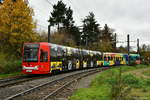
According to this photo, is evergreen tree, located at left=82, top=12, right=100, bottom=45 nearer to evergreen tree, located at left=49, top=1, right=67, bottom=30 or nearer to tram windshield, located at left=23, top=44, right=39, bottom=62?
evergreen tree, located at left=49, top=1, right=67, bottom=30

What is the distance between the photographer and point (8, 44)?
22.4 m

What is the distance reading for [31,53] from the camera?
20.0 metres

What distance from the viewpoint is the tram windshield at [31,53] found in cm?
1988

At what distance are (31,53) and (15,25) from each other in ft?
11.5

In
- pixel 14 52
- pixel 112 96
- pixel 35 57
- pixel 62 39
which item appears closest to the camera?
pixel 112 96

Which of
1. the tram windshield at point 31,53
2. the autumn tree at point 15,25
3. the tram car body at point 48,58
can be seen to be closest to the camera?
the tram car body at point 48,58

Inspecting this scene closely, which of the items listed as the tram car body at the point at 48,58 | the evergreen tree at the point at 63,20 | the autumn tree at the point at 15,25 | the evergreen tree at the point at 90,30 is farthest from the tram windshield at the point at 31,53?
the evergreen tree at the point at 90,30

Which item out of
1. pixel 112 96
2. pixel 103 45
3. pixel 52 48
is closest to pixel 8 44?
pixel 52 48

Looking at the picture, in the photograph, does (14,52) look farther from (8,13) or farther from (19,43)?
(8,13)

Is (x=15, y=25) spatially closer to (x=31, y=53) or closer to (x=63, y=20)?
(x=31, y=53)

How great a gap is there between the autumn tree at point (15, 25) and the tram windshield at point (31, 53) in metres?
2.21

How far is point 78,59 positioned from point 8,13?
12.1m

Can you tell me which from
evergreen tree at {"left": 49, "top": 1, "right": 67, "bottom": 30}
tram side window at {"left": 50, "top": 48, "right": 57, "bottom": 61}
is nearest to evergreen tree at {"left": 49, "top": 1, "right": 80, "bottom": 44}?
evergreen tree at {"left": 49, "top": 1, "right": 67, "bottom": 30}

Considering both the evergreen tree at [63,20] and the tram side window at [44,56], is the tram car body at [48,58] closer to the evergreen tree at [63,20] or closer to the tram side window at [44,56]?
the tram side window at [44,56]
